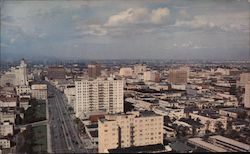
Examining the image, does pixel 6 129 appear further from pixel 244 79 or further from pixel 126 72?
pixel 244 79

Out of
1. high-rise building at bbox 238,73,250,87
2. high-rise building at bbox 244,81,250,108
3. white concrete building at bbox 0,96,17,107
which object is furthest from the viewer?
high-rise building at bbox 238,73,250,87

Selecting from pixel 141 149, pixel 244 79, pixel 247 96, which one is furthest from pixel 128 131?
pixel 244 79

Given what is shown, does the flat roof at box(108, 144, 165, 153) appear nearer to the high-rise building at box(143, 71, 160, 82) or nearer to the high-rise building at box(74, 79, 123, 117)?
the high-rise building at box(74, 79, 123, 117)

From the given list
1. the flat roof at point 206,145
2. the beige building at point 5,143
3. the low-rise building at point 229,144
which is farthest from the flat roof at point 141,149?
the beige building at point 5,143

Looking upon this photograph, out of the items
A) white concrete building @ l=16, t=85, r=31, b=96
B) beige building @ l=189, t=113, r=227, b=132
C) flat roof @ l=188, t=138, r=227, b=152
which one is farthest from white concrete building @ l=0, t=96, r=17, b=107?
beige building @ l=189, t=113, r=227, b=132

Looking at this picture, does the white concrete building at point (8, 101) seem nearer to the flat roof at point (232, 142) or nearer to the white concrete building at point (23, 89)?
the white concrete building at point (23, 89)
